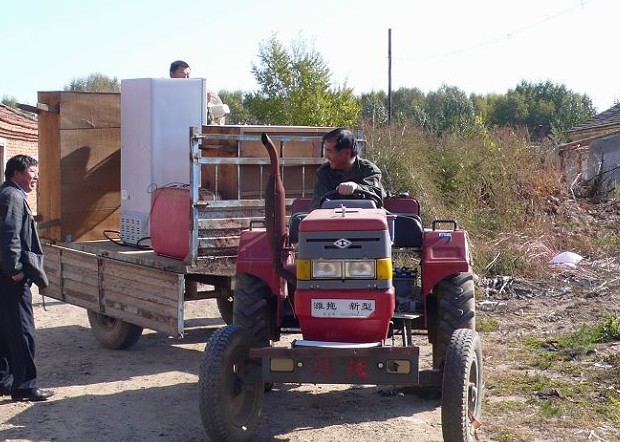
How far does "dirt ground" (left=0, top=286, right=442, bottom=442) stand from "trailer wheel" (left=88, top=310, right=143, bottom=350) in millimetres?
114

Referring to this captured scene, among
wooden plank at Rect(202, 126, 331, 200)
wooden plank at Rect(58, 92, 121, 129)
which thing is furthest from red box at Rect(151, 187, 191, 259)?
wooden plank at Rect(58, 92, 121, 129)

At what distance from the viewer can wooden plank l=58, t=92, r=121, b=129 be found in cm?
859

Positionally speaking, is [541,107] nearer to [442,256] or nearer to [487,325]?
[487,325]

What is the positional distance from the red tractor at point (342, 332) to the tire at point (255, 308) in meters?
0.02

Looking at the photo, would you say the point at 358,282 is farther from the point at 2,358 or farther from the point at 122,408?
the point at 2,358

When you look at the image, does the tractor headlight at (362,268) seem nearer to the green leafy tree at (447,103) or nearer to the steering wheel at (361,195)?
the steering wheel at (361,195)

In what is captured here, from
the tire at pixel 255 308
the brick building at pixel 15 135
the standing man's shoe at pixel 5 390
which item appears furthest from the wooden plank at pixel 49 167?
the brick building at pixel 15 135

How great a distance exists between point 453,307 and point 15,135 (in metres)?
17.1

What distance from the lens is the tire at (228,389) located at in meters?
5.20

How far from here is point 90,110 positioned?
879cm

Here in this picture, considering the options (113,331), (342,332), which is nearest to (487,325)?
(113,331)

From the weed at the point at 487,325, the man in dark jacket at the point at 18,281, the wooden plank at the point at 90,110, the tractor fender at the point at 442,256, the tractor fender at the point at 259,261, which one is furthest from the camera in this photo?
the weed at the point at 487,325

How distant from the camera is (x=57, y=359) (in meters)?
8.25

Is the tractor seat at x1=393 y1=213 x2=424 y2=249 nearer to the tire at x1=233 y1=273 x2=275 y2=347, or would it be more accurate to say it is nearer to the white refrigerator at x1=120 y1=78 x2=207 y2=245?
the tire at x1=233 y1=273 x2=275 y2=347
